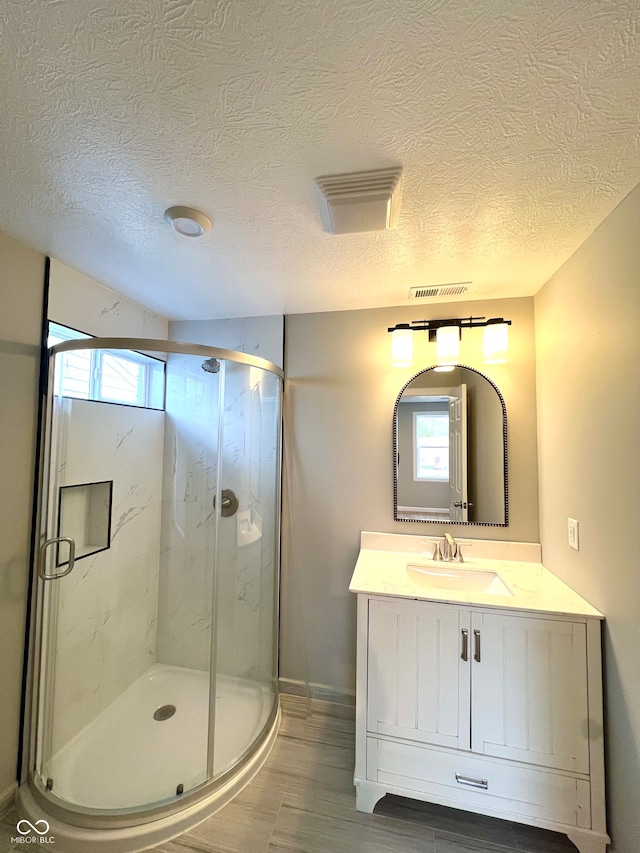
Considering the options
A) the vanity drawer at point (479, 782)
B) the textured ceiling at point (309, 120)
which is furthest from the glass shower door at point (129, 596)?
the vanity drawer at point (479, 782)

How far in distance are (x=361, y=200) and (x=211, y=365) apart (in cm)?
98

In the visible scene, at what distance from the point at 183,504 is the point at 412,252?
5.41 ft

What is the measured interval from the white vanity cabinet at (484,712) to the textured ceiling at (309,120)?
1.46 m

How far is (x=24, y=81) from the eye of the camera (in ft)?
2.52

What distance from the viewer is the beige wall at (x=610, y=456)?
3.55ft

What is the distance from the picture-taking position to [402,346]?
187cm

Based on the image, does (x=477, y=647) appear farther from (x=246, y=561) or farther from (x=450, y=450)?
(x=246, y=561)

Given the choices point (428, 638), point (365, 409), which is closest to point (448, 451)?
point (365, 409)

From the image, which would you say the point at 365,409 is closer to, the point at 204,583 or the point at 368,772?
the point at 204,583

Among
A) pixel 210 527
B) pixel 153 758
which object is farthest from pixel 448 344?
pixel 153 758

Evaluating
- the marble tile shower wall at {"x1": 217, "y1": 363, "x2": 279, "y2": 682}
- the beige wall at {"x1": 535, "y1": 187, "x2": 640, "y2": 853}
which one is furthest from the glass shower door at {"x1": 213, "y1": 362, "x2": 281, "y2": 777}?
the beige wall at {"x1": 535, "y1": 187, "x2": 640, "y2": 853}

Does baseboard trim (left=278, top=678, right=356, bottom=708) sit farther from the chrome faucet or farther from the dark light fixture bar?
the dark light fixture bar

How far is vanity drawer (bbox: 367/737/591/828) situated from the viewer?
3.96 ft

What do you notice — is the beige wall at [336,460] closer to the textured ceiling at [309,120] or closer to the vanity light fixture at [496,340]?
the vanity light fixture at [496,340]
